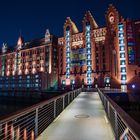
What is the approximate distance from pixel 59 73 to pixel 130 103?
46.6 meters

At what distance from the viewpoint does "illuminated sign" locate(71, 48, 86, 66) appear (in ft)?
263

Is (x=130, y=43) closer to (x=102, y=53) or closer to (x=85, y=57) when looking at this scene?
(x=102, y=53)

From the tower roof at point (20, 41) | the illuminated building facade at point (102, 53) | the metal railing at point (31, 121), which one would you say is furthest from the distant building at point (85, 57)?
the metal railing at point (31, 121)

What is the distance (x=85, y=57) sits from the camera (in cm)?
7981

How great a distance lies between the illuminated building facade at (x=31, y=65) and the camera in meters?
86.6

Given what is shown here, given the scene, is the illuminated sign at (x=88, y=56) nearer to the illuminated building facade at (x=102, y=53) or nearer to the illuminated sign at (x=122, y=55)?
the illuminated building facade at (x=102, y=53)

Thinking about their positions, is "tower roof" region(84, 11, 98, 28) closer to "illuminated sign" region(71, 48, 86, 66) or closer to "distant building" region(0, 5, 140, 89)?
"distant building" region(0, 5, 140, 89)

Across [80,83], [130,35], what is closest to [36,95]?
[80,83]

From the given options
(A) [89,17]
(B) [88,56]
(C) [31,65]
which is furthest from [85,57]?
(C) [31,65]

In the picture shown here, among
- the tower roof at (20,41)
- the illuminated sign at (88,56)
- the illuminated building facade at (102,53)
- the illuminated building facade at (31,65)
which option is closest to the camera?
the illuminated building facade at (102,53)

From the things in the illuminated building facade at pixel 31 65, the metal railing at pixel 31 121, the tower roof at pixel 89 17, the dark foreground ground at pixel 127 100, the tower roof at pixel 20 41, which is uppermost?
the tower roof at pixel 89 17

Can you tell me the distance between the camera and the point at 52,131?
23.2ft

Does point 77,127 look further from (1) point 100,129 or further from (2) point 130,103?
(2) point 130,103

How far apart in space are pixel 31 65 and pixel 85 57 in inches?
1386
